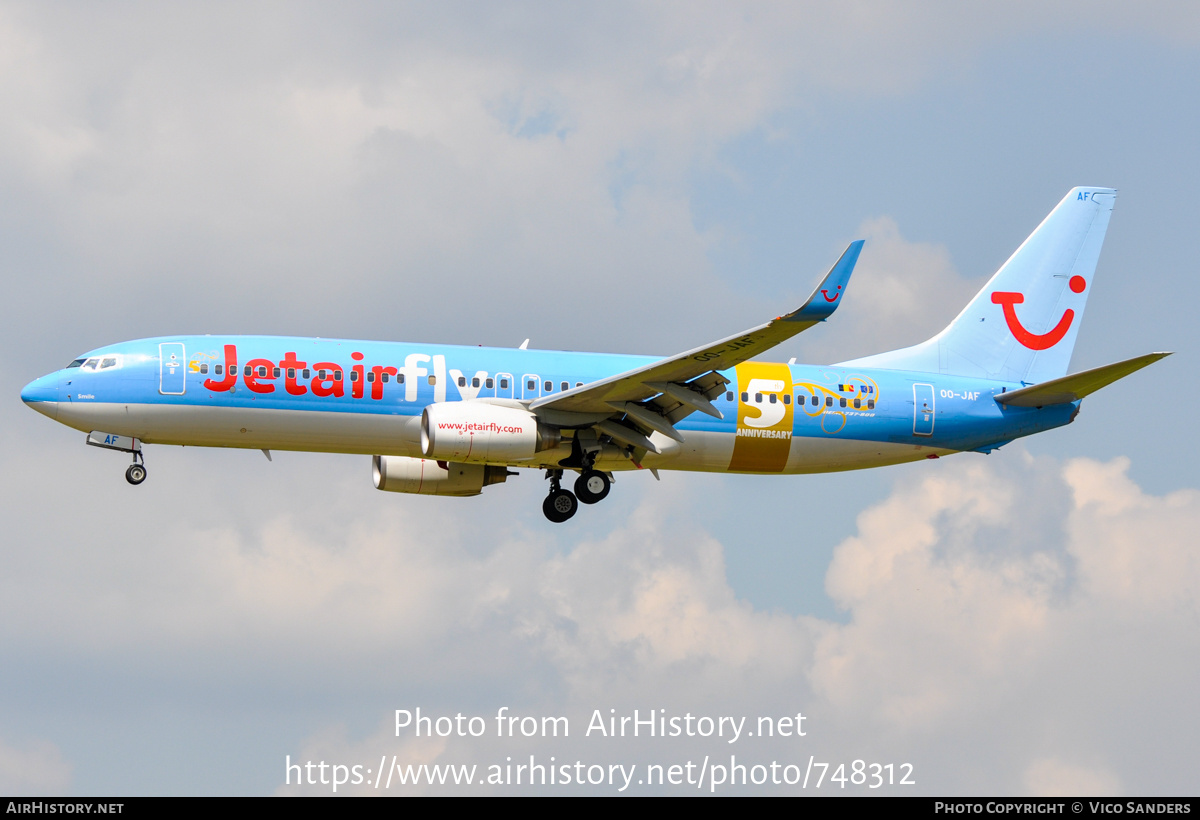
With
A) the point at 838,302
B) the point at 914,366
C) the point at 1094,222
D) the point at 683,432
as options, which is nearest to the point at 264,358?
the point at 683,432

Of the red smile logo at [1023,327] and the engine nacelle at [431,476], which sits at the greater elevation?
the red smile logo at [1023,327]

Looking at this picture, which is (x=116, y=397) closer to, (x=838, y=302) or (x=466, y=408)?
(x=466, y=408)

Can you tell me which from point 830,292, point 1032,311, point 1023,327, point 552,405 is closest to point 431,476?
point 552,405

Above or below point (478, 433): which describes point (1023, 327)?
above

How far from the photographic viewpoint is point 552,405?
1740 inches

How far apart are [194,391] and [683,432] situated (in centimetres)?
1462

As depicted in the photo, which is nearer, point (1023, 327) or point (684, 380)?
point (684, 380)

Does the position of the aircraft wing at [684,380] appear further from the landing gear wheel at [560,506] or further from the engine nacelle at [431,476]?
the engine nacelle at [431,476]

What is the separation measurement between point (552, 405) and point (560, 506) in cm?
435

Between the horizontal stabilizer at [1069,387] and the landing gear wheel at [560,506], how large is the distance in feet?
47.5

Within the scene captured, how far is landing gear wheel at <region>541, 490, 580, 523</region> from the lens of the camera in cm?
4722

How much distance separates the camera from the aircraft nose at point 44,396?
144ft

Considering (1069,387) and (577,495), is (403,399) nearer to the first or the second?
(577,495)

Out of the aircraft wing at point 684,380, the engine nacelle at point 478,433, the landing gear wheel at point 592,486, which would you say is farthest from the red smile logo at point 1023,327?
the engine nacelle at point 478,433
